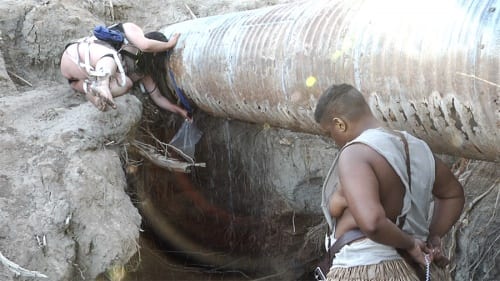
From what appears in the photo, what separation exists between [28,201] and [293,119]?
1547 mm

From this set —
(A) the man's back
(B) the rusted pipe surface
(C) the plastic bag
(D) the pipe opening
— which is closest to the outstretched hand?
(B) the rusted pipe surface

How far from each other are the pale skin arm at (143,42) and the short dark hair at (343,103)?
7.36 feet

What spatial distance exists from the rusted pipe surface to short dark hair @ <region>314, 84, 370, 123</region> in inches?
13.4

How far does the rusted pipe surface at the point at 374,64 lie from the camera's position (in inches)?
91.8

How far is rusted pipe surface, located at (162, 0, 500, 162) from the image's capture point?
2.33m

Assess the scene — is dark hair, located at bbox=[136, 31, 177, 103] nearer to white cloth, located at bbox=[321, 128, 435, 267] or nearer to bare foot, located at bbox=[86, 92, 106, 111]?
bare foot, located at bbox=[86, 92, 106, 111]

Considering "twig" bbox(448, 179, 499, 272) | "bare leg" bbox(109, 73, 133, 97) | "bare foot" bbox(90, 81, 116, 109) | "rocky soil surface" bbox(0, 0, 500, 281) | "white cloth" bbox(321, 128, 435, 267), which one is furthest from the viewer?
"bare leg" bbox(109, 73, 133, 97)

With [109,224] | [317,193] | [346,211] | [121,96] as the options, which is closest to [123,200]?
[109,224]

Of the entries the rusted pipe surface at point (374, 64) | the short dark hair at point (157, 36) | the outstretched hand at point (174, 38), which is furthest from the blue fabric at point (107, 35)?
the rusted pipe surface at point (374, 64)

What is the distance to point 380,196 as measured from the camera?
2229 mm

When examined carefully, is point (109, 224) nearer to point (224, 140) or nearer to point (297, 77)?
point (297, 77)

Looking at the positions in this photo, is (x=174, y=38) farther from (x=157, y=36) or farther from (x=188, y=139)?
(x=188, y=139)

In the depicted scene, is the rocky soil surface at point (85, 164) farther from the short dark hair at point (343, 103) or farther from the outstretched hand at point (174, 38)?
the short dark hair at point (343, 103)

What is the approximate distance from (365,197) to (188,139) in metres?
2.74
